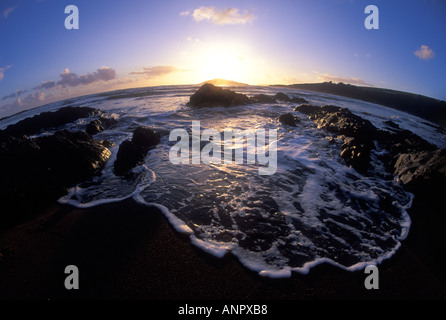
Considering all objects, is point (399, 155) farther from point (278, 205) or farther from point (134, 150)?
point (134, 150)

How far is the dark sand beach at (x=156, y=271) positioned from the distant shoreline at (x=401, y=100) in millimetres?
24190

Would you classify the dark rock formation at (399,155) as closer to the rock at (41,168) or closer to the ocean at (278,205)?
the ocean at (278,205)

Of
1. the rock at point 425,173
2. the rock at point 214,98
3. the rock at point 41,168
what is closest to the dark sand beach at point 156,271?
the rock at point 41,168

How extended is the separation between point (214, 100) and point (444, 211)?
604 inches

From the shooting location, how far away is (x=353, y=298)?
2523mm

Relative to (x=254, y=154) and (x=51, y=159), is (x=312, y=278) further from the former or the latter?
(x=51, y=159)

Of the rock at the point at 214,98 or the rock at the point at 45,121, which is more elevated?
the rock at the point at 214,98

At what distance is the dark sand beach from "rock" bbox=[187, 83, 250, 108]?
14.7 m

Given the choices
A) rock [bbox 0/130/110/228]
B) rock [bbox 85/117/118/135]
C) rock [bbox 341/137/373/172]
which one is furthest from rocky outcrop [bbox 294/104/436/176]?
rock [bbox 85/117/118/135]

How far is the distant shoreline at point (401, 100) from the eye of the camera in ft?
75.7

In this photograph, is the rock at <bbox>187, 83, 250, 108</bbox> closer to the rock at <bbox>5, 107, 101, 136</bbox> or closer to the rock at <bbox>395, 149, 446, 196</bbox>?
the rock at <bbox>5, 107, 101, 136</bbox>

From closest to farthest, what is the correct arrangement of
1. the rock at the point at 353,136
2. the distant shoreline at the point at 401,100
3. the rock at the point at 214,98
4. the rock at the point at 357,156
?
the rock at the point at 357,156, the rock at the point at 353,136, the rock at the point at 214,98, the distant shoreline at the point at 401,100
